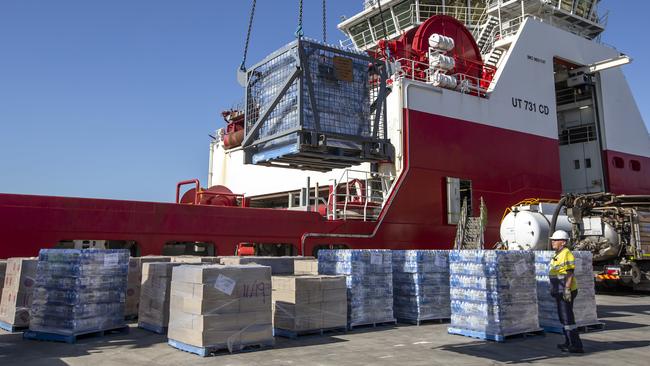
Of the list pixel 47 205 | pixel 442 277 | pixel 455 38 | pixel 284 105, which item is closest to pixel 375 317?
pixel 442 277

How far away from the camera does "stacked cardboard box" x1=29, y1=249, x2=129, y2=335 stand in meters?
7.21

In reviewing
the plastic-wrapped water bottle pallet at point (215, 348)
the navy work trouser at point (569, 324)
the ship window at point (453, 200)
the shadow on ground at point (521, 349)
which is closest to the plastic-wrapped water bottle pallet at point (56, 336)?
the plastic-wrapped water bottle pallet at point (215, 348)

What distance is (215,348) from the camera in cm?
642

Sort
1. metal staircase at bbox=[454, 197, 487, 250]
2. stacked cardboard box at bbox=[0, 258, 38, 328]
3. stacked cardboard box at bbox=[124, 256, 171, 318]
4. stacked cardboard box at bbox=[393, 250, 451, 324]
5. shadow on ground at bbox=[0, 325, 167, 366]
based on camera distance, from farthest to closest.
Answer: metal staircase at bbox=[454, 197, 487, 250]
stacked cardboard box at bbox=[393, 250, 451, 324]
stacked cardboard box at bbox=[124, 256, 171, 318]
stacked cardboard box at bbox=[0, 258, 38, 328]
shadow on ground at bbox=[0, 325, 167, 366]

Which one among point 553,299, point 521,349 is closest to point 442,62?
point 553,299

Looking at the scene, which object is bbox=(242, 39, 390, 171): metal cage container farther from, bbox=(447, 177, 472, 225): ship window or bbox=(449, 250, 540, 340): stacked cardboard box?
bbox=(447, 177, 472, 225): ship window

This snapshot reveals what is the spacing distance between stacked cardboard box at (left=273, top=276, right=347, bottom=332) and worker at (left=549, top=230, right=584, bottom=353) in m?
3.14

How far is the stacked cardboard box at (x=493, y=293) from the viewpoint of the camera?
7609 mm

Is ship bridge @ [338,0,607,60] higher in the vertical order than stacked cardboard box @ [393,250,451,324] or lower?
higher

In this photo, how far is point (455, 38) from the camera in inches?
635

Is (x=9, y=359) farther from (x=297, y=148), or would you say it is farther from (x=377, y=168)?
(x=377, y=168)

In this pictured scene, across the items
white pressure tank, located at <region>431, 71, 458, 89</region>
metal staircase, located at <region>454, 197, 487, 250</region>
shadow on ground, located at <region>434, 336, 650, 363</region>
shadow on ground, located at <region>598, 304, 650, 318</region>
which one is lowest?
shadow on ground, located at <region>434, 336, 650, 363</region>


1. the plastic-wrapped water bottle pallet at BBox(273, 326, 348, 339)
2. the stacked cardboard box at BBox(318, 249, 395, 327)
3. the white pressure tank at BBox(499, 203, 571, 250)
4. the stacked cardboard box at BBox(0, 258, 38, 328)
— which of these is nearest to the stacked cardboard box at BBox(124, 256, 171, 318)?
the stacked cardboard box at BBox(0, 258, 38, 328)

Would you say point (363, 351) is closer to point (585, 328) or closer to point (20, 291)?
point (585, 328)
